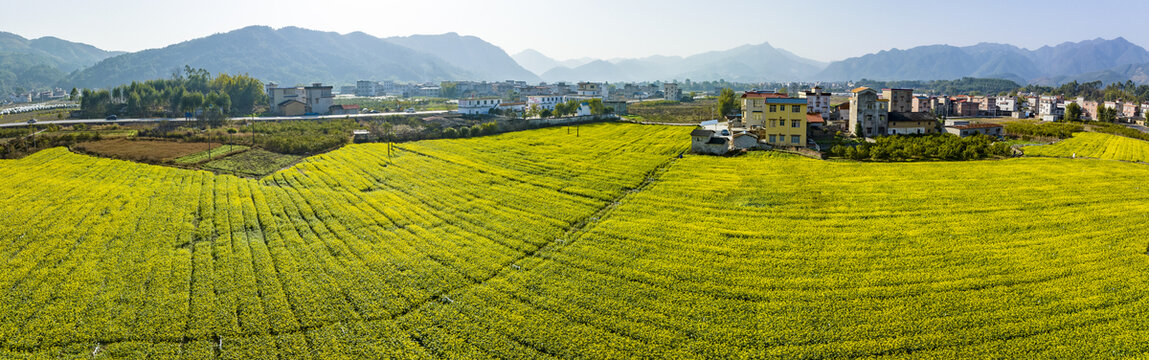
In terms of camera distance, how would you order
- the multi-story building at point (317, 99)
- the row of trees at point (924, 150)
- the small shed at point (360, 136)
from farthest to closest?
1. the multi-story building at point (317, 99)
2. the small shed at point (360, 136)
3. the row of trees at point (924, 150)

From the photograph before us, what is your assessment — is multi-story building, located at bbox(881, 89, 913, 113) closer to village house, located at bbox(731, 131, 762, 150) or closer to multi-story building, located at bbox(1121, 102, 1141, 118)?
village house, located at bbox(731, 131, 762, 150)

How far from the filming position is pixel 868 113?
4769cm

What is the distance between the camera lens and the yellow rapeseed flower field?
12.3 meters

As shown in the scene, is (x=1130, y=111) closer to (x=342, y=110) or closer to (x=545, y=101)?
(x=545, y=101)

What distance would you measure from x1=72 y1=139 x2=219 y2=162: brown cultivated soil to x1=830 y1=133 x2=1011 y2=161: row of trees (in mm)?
41684

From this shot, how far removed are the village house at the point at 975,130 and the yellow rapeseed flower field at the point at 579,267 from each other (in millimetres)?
18963

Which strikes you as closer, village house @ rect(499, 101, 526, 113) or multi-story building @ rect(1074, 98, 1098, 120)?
village house @ rect(499, 101, 526, 113)

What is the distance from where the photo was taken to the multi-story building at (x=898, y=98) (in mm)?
52656

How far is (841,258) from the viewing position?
17.0 meters

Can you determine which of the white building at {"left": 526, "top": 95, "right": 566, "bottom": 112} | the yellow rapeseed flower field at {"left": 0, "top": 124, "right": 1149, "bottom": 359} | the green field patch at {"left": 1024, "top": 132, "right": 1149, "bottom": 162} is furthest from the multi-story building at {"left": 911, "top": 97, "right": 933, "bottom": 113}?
the yellow rapeseed flower field at {"left": 0, "top": 124, "right": 1149, "bottom": 359}

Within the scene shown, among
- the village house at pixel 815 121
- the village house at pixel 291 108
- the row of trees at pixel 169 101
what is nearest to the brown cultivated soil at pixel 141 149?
the row of trees at pixel 169 101

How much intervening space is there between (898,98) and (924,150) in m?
19.5

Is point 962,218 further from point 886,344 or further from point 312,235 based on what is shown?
point 312,235

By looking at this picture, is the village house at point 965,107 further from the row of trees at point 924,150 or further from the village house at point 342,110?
the village house at point 342,110
